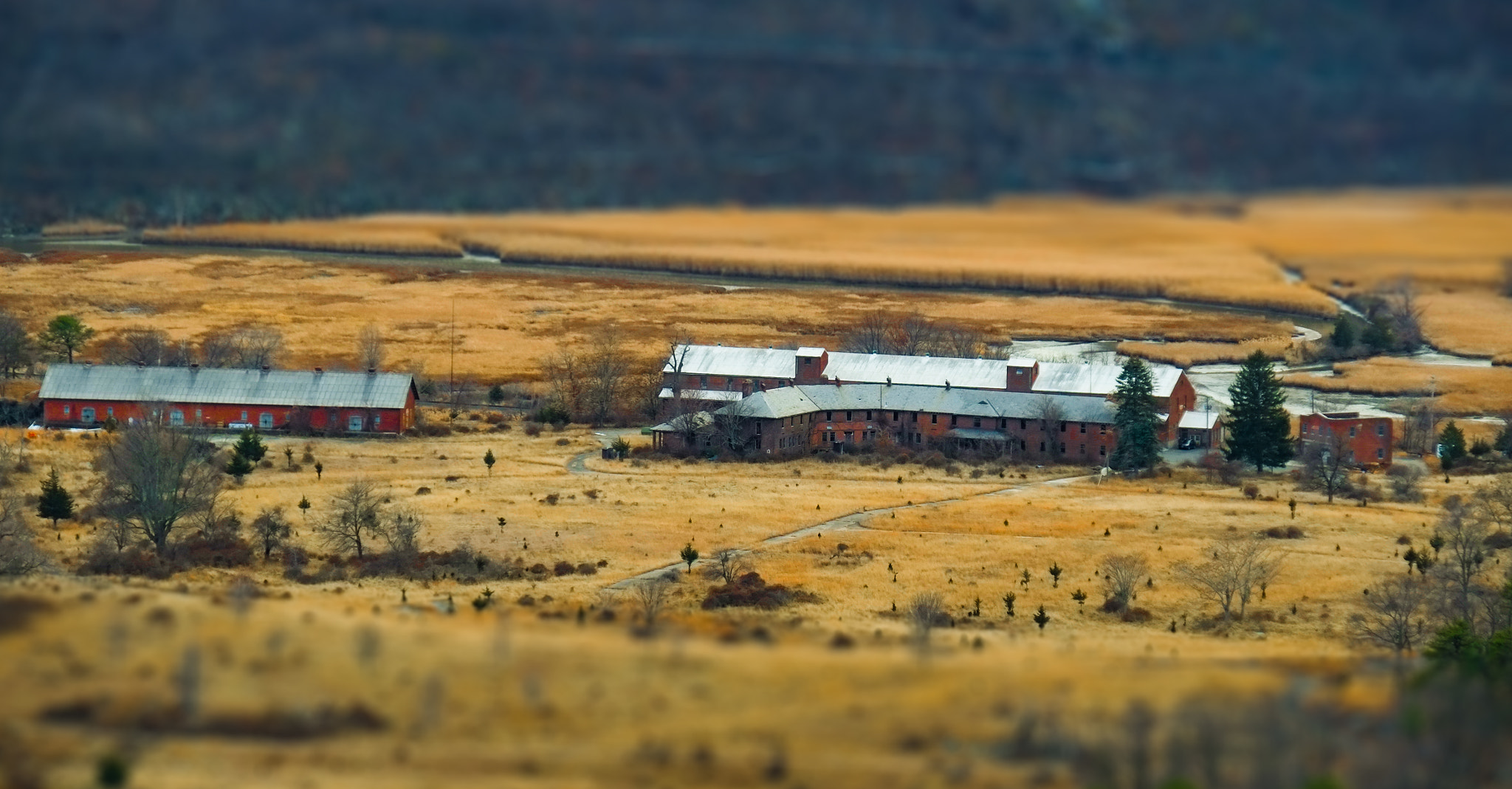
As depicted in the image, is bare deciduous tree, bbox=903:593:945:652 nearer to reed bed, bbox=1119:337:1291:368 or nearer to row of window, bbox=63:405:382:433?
row of window, bbox=63:405:382:433

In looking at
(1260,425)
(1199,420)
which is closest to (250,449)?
(1260,425)

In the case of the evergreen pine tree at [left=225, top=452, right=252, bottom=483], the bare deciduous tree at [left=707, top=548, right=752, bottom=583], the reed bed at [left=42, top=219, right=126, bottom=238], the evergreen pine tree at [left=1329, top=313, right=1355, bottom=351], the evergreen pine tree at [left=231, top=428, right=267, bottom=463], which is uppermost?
the reed bed at [left=42, top=219, right=126, bottom=238]

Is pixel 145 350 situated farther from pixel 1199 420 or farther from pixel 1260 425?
pixel 1260 425

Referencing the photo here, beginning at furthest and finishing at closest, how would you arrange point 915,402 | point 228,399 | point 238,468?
1. point 915,402
2. point 228,399
3. point 238,468

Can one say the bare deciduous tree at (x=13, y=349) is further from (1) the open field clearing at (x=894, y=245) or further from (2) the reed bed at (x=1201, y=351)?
(1) the open field clearing at (x=894, y=245)

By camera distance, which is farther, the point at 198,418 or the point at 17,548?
the point at 198,418

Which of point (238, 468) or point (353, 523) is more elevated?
point (238, 468)

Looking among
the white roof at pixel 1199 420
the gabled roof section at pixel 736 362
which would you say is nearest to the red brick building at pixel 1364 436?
the white roof at pixel 1199 420

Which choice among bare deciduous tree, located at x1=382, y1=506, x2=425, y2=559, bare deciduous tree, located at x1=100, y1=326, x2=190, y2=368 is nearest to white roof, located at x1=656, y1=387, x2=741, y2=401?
bare deciduous tree, located at x1=100, y1=326, x2=190, y2=368
